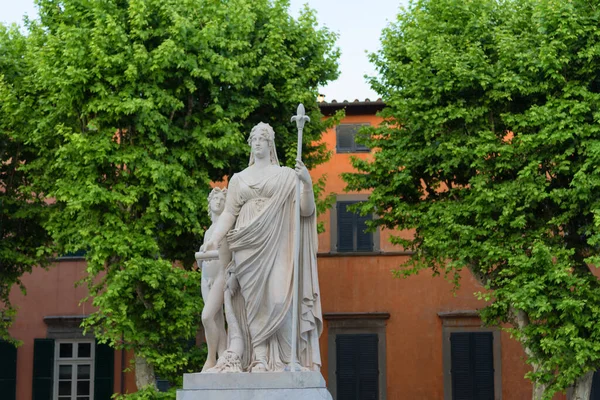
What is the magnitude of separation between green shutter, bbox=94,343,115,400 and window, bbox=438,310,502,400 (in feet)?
30.2

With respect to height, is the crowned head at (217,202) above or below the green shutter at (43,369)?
above

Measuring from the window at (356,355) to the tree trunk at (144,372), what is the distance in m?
8.71

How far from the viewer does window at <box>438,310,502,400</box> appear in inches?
1298

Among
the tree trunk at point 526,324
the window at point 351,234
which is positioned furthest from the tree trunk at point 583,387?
the window at point 351,234

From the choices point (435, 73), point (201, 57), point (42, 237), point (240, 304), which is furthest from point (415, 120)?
point (240, 304)

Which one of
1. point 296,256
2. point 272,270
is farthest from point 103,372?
point 296,256

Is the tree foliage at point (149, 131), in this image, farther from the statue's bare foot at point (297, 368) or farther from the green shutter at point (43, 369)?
the statue's bare foot at point (297, 368)

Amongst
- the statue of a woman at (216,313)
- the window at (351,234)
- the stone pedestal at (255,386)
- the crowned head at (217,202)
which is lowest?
the stone pedestal at (255,386)

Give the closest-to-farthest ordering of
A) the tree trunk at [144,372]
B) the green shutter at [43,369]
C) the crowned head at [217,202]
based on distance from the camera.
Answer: the crowned head at [217,202], the tree trunk at [144,372], the green shutter at [43,369]

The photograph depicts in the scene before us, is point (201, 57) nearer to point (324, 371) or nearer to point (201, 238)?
point (201, 238)

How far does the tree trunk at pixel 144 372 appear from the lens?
2581 centimetres

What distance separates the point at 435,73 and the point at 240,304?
48.5 feet

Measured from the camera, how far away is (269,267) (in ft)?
43.9

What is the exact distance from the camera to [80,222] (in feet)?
85.7
